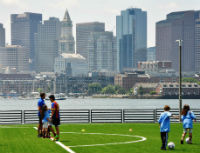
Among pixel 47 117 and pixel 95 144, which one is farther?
pixel 47 117

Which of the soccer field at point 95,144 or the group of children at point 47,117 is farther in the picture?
the group of children at point 47,117

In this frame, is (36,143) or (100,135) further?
(100,135)

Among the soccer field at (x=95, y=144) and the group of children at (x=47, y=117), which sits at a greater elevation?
the group of children at (x=47, y=117)

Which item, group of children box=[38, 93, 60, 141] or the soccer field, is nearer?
the soccer field

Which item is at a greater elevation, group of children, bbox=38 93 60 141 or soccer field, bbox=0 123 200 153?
group of children, bbox=38 93 60 141

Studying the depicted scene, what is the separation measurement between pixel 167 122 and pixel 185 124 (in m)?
2.06

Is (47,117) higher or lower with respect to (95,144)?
higher

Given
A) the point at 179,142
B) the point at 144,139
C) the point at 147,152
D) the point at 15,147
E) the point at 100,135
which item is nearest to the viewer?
the point at 147,152

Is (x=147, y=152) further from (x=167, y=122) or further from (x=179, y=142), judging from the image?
(x=179, y=142)

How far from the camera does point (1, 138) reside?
2866cm

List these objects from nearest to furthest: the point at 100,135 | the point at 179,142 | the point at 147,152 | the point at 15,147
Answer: the point at 147,152, the point at 15,147, the point at 179,142, the point at 100,135

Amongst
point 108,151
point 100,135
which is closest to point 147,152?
point 108,151

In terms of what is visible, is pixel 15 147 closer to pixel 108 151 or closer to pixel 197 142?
pixel 108 151

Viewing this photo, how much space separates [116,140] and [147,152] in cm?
489
